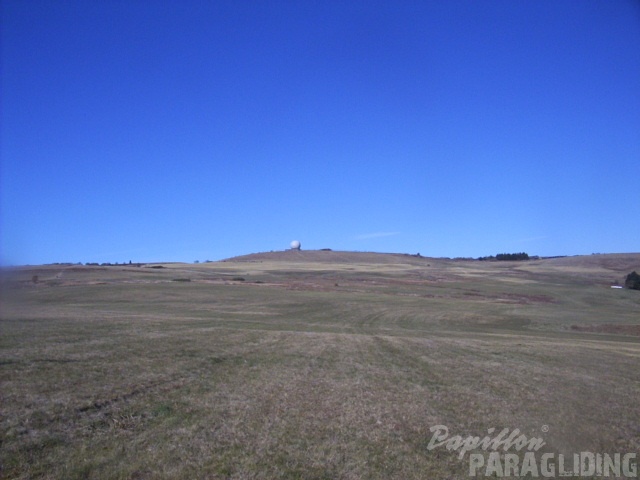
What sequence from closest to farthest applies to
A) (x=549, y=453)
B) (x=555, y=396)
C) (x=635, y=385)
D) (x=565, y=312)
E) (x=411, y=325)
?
(x=549, y=453), (x=555, y=396), (x=635, y=385), (x=411, y=325), (x=565, y=312)

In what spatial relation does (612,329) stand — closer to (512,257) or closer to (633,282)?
(633,282)

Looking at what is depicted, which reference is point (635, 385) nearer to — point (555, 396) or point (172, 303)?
point (555, 396)

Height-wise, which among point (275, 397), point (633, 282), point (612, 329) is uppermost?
point (633, 282)

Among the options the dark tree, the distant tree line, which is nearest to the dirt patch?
the dark tree

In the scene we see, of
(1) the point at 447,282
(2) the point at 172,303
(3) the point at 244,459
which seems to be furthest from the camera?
(1) the point at 447,282

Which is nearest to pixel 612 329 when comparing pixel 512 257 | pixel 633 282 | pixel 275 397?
pixel 275 397

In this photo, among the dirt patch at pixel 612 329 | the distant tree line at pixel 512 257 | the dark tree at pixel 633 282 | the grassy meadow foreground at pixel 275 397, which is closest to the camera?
the grassy meadow foreground at pixel 275 397

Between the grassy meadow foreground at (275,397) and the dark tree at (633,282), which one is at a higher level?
the dark tree at (633,282)

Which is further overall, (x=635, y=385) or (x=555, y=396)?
(x=635, y=385)

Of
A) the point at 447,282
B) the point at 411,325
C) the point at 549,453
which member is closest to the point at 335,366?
the point at 549,453

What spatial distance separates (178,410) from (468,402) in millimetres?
7274

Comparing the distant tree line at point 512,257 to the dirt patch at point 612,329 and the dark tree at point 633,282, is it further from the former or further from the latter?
the dirt patch at point 612,329

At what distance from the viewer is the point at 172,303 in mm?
44438

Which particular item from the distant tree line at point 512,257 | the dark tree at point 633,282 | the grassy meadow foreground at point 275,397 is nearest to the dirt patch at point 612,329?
the grassy meadow foreground at point 275,397
